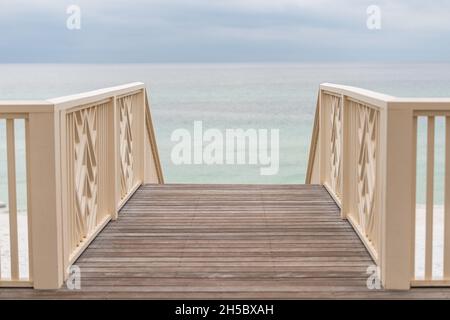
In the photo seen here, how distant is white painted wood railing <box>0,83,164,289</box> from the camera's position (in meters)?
3.51

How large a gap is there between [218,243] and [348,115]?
4.95 feet

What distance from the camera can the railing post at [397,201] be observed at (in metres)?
3.52

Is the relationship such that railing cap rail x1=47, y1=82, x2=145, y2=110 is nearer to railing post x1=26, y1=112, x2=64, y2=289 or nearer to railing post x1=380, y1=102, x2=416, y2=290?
railing post x1=26, y1=112, x2=64, y2=289

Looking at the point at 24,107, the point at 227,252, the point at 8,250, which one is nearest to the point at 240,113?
the point at 8,250

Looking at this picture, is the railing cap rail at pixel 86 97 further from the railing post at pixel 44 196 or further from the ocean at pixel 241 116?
the ocean at pixel 241 116

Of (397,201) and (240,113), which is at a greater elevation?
(240,113)

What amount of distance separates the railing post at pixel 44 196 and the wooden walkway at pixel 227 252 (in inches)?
4.9

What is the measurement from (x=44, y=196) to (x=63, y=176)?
0.20 metres

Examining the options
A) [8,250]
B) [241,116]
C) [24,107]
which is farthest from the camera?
[241,116]

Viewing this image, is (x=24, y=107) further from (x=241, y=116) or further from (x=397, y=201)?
(x=241, y=116)

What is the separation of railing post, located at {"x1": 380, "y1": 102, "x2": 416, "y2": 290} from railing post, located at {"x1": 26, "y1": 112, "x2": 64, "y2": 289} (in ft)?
5.51

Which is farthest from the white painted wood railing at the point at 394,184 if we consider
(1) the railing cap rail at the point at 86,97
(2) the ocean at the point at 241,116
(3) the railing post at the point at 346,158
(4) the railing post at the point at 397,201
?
(2) the ocean at the point at 241,116

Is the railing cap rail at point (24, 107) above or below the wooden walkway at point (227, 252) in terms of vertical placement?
above

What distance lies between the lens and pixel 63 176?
12.2 ft
